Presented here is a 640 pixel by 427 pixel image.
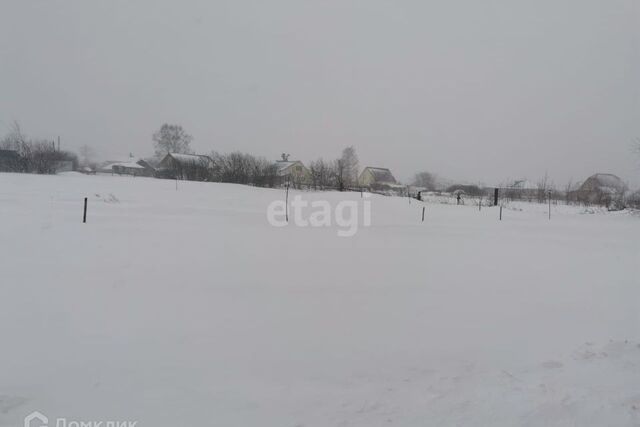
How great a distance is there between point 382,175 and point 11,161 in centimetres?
5644

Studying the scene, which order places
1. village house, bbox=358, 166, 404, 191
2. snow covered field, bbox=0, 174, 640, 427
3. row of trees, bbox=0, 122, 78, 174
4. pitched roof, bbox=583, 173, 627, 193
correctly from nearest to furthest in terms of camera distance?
snow covered field, bbox=0, 174, 640, 427 → row of trees, bbox=0, 122, 78, 174 → pitched roof, bbox=583, 173, 627, 193 → village house, bbox=358, 166, 404, 191

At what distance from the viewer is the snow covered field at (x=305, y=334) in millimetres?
2945

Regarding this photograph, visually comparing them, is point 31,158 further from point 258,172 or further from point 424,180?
point 424,180

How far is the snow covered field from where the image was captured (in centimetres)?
295

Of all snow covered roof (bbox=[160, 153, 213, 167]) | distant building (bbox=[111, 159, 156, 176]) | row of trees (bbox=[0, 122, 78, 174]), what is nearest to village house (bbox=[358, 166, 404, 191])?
snow covered roof (bbox=[160, 153, 213, 167])

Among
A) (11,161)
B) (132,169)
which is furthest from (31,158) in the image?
(132,169)

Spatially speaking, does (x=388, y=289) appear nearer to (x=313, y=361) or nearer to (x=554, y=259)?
(x=313, y=361)

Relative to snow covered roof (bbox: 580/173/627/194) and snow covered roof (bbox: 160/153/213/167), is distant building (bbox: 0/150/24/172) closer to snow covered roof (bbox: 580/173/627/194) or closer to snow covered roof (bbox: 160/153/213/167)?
snow covered roof (bbox: 160/153/213/167)

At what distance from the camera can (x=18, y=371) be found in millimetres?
3309

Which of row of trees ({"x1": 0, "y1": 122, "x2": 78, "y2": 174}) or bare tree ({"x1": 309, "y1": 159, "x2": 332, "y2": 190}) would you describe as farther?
bare tree ({"x1": 309, "y1": 159, "x2": 332, "y2": 190})

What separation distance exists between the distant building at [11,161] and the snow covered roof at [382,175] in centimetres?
5360

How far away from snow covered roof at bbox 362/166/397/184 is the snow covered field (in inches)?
2474

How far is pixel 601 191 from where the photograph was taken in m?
36.6

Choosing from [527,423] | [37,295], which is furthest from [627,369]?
[37,295]
